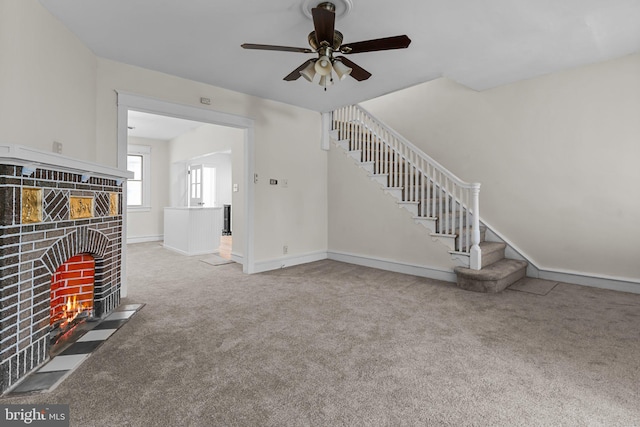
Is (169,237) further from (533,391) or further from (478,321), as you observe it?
(533,391)

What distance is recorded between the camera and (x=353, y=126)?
532 cm

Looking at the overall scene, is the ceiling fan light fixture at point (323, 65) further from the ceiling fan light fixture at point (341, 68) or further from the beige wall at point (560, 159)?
the beige wall at point (560, 159)

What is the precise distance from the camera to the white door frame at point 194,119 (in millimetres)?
3334

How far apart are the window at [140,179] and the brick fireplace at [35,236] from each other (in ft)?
19.0

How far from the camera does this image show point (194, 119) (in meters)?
3.88

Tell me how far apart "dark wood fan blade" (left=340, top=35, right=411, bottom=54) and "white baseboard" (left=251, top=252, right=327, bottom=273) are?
124 inches

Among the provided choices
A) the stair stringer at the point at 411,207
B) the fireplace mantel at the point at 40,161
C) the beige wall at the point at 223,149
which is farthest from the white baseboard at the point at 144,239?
the fireplace mantel at the point at 40,161

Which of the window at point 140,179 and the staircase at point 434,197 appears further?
the window at point 140,179

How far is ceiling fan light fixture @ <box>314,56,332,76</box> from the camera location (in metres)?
2.38

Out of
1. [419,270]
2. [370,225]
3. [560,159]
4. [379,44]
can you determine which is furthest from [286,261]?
[560,159]

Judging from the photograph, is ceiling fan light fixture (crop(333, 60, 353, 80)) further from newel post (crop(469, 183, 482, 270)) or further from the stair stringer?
the stair stringer

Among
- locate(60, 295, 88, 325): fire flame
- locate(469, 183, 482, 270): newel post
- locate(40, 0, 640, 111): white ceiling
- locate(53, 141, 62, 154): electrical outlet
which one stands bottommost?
locate(60, 295, 88, 325): fire flame

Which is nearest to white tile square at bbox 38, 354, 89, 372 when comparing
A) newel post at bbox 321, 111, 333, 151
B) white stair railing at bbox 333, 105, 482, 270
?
white stair railing at bbox 333, 105, 482, 270

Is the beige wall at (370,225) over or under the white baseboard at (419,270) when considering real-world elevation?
over
